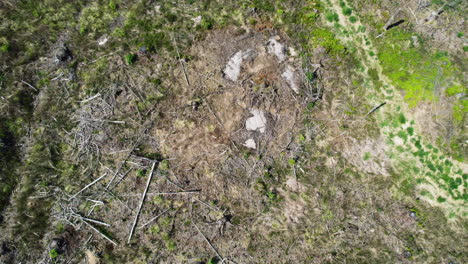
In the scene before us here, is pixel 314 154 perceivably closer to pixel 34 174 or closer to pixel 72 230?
pixel 72 230

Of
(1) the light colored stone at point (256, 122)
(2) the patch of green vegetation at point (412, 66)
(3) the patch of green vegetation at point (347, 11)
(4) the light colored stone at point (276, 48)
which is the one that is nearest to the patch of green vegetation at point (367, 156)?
(2) the patch of green vegetation at point (412, 66)

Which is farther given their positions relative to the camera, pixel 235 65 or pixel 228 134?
pixel 235 65

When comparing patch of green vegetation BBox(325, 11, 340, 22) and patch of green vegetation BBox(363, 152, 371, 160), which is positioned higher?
patch of green vegetation BBox(325, 11, 340, 22)

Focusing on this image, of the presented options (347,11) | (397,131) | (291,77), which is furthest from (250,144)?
(347,11)

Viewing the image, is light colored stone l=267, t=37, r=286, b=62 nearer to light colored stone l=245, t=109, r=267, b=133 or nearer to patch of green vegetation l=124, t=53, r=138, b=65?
light colored stone l=245, t=109, r=267, b=133

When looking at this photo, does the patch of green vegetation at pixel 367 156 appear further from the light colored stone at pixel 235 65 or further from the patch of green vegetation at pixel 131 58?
the patch of green vegetation at pixel 131 58

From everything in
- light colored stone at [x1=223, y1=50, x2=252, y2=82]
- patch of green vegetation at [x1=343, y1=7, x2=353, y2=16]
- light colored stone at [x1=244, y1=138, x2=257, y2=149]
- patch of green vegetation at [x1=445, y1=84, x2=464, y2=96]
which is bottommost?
light colored stone at [x1=244, y1=138, x2=257, y2=149]

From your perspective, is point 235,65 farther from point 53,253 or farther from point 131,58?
point 53,253

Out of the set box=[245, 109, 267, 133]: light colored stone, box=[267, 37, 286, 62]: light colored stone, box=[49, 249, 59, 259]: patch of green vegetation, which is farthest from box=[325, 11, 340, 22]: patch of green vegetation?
box=[49, 249, 59, 259]: patch of green vegetation

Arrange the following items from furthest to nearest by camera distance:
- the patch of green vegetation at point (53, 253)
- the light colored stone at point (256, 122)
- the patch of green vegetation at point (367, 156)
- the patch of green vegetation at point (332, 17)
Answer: the patch of green vegetation at point (332, 17) → the patch of green vegetation at point (367, 156) → the light colored stone at point (256, 122) → the patch of green vegetation at point (53, 253)

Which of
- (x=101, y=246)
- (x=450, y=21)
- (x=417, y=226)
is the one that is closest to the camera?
(x=101, y=246)

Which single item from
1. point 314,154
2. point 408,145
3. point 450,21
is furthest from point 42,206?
point 450,21
